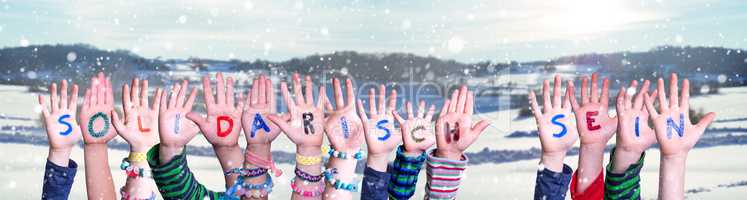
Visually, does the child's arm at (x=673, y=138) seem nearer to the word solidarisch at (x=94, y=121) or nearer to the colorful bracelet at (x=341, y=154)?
the colorful bracelet at (x=341, y=154)

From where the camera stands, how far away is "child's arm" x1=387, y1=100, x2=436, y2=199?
16.4 feet

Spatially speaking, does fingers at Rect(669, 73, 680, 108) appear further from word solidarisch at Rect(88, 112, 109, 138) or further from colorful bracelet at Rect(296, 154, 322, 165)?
word solidarisch at Rect(88, 112, 109, 138)

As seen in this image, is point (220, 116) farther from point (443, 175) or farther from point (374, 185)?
point (443, 175)

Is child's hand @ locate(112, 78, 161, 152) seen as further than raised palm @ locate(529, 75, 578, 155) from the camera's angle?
Yes

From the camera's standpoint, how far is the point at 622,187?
465 centimetres

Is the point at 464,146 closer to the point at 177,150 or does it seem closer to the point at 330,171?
the point at 330,171

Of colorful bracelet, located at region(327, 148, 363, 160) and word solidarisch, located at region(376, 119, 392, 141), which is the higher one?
word solidarisch, located at region(376, 119, 392, 141)

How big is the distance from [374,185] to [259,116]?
0.85 m

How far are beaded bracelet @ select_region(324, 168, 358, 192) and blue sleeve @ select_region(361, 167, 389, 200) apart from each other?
69 mm

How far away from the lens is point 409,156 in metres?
5.02

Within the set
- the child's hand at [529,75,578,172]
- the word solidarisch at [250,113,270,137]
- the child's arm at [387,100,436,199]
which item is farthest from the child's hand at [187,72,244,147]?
the child's hand at [529,75,578,172]

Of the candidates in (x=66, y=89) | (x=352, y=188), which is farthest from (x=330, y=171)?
(x=66, y=89)

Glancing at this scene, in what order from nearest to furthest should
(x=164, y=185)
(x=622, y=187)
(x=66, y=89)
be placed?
(x=622, y=187) < (x=164, y=185) < (x=66, y=89)

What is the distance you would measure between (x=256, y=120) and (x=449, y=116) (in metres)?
1.22
